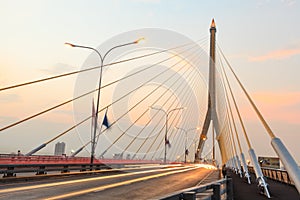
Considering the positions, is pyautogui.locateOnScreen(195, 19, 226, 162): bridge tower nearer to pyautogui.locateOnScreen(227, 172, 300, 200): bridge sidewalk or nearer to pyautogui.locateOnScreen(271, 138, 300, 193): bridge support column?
pyautogui.locateOnScreen(227, 172, 300, 200): bridge sidewalk

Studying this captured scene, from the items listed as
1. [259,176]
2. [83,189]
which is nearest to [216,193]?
[83,189]

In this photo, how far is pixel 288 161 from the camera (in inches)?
290

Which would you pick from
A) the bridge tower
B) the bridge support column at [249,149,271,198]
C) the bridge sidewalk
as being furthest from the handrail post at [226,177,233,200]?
the bridge tower

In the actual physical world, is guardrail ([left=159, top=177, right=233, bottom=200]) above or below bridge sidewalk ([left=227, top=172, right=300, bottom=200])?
above

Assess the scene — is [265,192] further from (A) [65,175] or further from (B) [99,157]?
(B) [99,157]

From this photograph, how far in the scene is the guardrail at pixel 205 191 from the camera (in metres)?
5.40

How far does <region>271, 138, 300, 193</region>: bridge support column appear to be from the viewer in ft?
22.7

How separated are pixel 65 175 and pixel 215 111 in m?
37.2

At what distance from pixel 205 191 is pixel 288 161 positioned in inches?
108

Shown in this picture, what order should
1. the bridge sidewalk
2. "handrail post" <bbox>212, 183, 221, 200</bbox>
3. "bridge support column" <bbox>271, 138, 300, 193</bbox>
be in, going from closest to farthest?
"bridge support column" <bbox>271, 138, 300, 193</bbox> → "handrail post" <bbox>212, 183, 221, 200</bbox> → the bridge sidewalk

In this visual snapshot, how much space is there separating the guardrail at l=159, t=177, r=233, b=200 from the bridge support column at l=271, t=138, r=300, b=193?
175cm

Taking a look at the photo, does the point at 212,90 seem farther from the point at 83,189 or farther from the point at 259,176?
the point at 83,189

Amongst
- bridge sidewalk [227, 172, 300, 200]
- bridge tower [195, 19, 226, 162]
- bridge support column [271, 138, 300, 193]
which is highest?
bridge tower [195, 19, 226, 162]

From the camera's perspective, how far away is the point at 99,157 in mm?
49750
